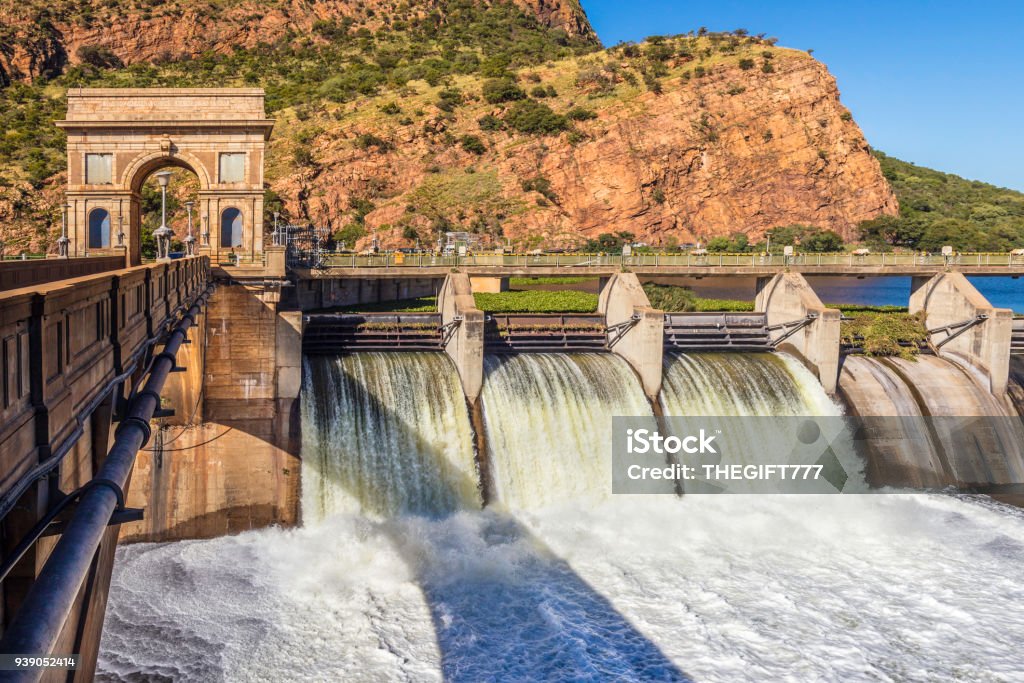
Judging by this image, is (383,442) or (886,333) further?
(886,333)

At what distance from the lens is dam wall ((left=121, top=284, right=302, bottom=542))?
24.9m

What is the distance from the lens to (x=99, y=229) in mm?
27984

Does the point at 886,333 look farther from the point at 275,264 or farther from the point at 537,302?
the point at 275,264

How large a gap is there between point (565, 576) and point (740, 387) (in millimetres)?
11345

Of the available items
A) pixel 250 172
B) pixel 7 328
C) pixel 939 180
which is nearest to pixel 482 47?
pixel 939 180

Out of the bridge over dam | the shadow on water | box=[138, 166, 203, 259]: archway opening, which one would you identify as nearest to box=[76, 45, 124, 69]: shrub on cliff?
box=[138, 166, 203, 259]: archway opening

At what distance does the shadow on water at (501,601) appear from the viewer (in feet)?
59.7

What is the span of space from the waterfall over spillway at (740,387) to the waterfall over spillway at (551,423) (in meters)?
1.68

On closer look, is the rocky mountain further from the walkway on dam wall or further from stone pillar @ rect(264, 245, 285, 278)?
stone pillar @ rect(264, 245, 285, 278)

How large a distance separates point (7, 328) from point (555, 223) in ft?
272

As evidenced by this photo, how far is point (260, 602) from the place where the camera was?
2077 cm

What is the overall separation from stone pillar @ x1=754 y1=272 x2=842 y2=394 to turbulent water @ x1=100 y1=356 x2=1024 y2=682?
207 centimetres

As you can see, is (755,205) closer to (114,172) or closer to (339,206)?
(339,206)

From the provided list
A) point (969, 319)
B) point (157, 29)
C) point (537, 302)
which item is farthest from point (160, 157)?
point (157, 29)
